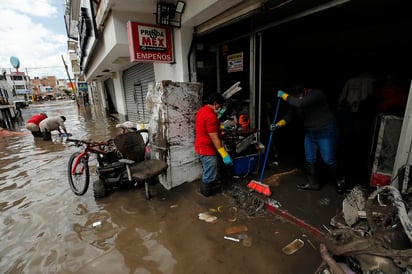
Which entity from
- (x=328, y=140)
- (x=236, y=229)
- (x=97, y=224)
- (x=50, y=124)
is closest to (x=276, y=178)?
(x=328, y=140)

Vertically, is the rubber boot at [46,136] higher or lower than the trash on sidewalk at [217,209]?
higher

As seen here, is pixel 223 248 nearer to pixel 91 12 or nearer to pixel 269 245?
pixel 269 245

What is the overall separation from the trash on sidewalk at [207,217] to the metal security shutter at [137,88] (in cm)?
555

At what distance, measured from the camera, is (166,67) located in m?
5.10

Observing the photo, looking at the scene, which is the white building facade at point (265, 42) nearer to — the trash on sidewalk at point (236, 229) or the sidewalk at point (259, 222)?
the sidewalk at point (259, 222)

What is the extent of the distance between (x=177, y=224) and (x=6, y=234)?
2421 mm

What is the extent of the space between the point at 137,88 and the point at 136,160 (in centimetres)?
623

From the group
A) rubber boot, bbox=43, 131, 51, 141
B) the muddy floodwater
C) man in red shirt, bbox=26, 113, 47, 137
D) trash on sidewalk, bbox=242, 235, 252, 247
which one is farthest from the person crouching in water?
trash on sidewalk, bbox=242, 235, 252, 247

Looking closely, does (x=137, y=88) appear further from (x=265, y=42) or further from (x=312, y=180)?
(x=312, y=180)

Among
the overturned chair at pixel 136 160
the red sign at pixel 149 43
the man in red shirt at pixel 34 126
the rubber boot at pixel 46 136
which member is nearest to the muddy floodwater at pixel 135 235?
the overturned chair at pixel 136 160

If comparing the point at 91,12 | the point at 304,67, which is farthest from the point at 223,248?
the point at 91,12

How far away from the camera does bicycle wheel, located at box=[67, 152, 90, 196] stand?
3.62 m

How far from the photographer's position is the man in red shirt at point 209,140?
311cm

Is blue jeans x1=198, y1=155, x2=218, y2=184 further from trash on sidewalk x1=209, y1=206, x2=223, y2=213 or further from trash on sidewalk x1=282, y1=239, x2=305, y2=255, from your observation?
trash on sidewalk x1=282, y1=239, x2=305, y2=255
